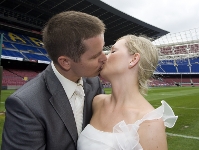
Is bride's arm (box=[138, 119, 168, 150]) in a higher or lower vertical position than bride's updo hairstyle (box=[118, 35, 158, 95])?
lower

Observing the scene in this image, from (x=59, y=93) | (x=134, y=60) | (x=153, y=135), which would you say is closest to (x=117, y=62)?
(x=134, y=60)

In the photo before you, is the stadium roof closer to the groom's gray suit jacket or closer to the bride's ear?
the bride's ear

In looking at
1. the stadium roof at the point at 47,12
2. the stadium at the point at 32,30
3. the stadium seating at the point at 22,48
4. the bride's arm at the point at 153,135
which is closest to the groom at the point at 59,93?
the bride's arm at the point at 153,135

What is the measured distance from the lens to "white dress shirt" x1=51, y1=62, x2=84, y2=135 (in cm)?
219

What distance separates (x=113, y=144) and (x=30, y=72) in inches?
1497

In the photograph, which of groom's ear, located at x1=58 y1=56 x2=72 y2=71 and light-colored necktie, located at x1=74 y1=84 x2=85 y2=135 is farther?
light-colored necktie, located at x1=74 y1=84 x2=85 y2=135

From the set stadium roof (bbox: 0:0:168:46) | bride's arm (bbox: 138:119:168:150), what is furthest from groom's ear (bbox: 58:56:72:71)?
stadium roof (bbox: 0:0:168:46)

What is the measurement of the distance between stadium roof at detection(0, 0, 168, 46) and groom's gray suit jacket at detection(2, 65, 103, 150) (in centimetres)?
2926

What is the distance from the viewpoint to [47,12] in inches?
1368

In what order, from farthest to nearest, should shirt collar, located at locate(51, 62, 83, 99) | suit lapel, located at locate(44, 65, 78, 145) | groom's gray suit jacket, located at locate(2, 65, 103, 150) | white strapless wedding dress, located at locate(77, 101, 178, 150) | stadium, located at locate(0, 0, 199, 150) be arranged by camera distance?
1. stadium, located at locate(0, 0, 199, 150)
2. shirt collar, located at locate(51, 62, 83, 99)
3. suit lapel, located at locate(44, 65, 78, 145)
4. white strapless wedding dress, located at locate(77, 101, 178, 150)
5. groom's gray suit jacket, located at locate(2, 65, 103, 150)

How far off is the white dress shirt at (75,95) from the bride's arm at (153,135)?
660 mm

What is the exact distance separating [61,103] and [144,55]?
0.92 meters

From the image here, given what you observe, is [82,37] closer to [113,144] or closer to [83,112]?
[83,112]

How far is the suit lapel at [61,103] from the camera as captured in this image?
79.3 inches
